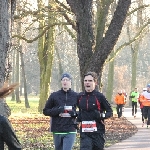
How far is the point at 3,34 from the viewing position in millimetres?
9562

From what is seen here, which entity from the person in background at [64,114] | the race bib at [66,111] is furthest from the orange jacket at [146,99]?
the race bib at [66,111]

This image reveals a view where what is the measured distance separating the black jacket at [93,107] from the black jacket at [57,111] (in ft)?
1.23

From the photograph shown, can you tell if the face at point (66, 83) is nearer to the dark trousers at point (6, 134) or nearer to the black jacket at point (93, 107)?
the black jacket at point (93, 107)

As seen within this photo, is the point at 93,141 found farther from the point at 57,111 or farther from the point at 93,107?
the point at 57,111

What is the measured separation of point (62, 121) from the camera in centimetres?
788

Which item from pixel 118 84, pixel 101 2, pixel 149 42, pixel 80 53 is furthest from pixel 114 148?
→ pixel 149 42

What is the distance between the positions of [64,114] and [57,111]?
13 cm

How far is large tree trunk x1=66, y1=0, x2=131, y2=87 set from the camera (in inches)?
619

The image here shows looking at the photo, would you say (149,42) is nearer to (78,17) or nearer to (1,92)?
(78,17)

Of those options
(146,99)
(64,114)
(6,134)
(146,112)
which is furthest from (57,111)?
(146,112)

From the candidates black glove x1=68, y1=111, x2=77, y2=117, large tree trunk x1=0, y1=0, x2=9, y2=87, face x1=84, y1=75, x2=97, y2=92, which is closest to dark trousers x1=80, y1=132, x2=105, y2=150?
black glove x1=68, y1=111, x2=77, y2=117

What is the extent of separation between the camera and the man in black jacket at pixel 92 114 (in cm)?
737

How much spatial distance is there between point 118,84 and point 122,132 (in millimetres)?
47926

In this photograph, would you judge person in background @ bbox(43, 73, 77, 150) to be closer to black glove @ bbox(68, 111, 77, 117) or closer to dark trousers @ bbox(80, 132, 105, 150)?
black glove @ bbox(68, 111, 77, 117)
